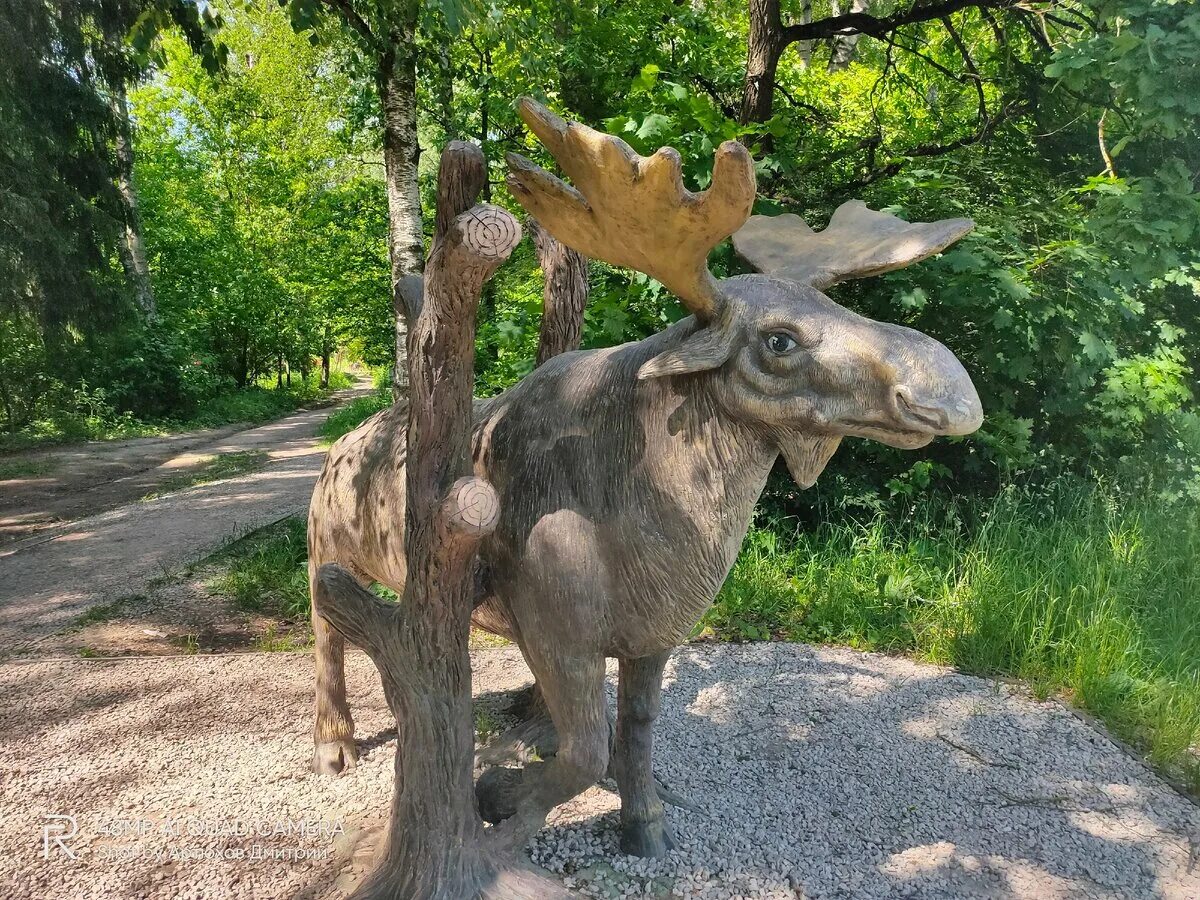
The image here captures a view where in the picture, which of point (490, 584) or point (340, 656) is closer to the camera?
point (490, 584)

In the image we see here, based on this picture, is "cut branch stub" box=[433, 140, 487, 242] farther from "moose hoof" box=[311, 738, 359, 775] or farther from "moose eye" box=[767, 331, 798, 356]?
"moose hoof" box=[311, 738, 359, 775]

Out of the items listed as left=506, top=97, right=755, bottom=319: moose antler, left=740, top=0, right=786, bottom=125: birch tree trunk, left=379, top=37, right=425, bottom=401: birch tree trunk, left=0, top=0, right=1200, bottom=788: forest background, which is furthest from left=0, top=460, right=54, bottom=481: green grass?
left=506, top=97, right=755, bottom=319: moose antler

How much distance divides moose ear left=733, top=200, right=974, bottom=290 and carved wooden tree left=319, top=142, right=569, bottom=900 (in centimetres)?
65

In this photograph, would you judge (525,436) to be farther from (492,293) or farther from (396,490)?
(492,293)

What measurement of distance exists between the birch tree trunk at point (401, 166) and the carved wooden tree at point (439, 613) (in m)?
3.59

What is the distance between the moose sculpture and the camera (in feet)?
4.82

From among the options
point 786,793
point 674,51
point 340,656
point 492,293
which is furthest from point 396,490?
point 492,293

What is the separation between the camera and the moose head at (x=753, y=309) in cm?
142

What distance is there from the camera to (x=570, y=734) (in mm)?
1812

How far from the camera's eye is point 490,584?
1.93m

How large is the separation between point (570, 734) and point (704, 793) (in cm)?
114

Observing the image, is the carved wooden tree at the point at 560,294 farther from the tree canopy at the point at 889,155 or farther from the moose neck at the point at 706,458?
the tree canopy at the point at 889,155

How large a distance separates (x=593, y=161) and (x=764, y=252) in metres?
0.62

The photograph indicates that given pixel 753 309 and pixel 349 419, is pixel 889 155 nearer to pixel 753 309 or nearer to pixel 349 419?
pixel 753 309
